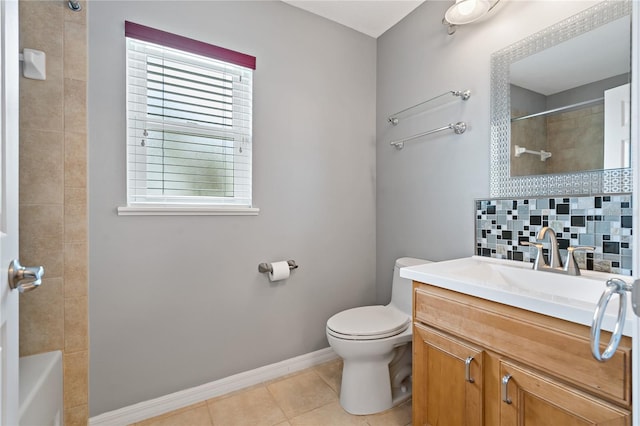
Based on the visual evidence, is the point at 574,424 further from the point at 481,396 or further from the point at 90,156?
the point at 90,156

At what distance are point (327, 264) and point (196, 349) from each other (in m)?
0.98

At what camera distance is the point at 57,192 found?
A: 1.32m

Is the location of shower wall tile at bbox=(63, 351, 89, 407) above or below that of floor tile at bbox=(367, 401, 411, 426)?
above

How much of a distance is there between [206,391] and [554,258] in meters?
1.92

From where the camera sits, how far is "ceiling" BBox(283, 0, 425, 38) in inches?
77.6

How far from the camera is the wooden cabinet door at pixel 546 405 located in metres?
0.79

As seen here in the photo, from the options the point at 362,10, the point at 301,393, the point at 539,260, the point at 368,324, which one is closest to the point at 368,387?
the point at 368,324

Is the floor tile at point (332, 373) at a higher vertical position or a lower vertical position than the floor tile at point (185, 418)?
higher

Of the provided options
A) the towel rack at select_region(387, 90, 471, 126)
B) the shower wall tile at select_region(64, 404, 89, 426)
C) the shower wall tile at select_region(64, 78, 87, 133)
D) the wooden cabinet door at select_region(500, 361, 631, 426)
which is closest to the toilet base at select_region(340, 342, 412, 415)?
the wooden cabinet door at select_region(500, 361, 631, 426)

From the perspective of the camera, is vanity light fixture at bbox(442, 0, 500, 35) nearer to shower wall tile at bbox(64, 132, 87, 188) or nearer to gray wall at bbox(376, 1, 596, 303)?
gray wall at bbox(376, 1, 596, 303)

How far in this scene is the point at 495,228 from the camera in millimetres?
1558

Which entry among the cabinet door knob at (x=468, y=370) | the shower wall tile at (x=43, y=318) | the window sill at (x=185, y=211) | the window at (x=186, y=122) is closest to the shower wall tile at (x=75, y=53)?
the window at (x=186, y=122)

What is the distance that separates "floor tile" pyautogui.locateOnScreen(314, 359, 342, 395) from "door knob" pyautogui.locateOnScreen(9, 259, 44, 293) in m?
1.62

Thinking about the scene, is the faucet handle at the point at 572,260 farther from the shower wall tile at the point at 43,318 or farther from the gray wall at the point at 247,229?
the shower wall tile at the point at 43,318
